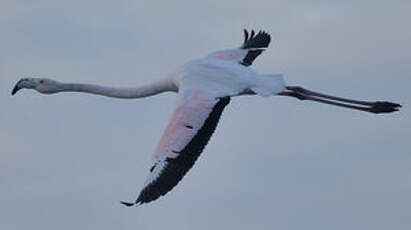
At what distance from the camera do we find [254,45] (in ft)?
117

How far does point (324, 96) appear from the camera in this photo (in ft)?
108

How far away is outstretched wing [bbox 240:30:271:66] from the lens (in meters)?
34.1

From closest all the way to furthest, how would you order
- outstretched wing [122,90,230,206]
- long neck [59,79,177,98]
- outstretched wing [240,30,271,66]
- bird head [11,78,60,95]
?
outstretched wing [122,90,230,206], long neck [59,79,177,98], bird head [11,78,60,95], outstretched wing [240,30,271,66]

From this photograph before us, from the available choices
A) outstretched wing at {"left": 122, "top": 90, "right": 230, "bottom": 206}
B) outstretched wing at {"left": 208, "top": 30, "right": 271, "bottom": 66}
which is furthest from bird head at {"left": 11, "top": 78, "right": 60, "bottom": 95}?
outstretched wing at {"left": 122, "top": 90, "right": 230, "bottom": 206}

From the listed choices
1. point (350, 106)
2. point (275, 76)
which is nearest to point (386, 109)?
point (350, 106)

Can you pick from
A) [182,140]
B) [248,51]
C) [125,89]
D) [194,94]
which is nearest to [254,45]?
[248,51]

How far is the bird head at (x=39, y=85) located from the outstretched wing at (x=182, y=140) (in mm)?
4710

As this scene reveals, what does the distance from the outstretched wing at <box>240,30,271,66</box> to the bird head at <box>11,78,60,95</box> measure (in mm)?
4009

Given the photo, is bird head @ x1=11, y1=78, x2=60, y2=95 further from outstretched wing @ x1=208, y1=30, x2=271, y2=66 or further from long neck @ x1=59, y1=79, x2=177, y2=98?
outstretched wing @ x1=208, y1=30, x2=271, y2=66

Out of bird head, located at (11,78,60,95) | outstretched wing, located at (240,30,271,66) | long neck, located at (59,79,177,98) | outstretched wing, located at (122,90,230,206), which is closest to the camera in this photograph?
outstretched wing, located at (122,90,230,206)

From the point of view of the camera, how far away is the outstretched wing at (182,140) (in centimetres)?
2795

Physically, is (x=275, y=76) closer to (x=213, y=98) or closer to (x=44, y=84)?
(x=213, y=98)

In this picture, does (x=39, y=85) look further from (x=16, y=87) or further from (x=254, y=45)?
(x=254, y=45)

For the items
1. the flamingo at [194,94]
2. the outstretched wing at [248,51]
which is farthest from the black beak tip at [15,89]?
the outstretched wing at [248,51]
